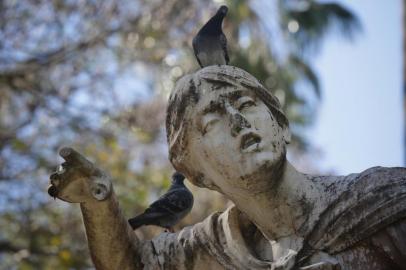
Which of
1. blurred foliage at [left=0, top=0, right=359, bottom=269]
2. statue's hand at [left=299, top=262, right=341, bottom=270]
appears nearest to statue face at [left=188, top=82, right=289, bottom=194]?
statue's hand at [left=299, top=262, right=341, bottom=270]

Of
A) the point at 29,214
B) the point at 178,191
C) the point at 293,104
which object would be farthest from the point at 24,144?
the point at 178,191

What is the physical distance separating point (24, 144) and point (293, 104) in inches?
205

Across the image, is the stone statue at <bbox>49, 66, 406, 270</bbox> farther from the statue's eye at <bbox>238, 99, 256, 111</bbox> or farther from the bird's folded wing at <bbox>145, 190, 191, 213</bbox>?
the bird's folded wing at <bbox>145, 190, 191, 213</bbox>

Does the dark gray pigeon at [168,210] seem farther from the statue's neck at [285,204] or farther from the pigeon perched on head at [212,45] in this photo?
the pigeon perched on head at [212,45]

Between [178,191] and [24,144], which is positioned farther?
[24,144]

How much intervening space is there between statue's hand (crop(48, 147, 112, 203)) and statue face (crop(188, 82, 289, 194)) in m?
0.41

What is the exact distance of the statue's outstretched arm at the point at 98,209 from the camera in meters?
3.36

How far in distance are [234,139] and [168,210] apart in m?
0.68

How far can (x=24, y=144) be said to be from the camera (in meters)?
10.6

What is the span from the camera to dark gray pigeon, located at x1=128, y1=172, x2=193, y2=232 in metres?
3.74

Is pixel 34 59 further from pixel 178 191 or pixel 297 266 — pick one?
pixel 297 266

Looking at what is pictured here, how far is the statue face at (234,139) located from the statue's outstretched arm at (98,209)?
421 millimetres

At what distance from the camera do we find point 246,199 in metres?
3.32

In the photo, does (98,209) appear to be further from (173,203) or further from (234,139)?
(234,139)
